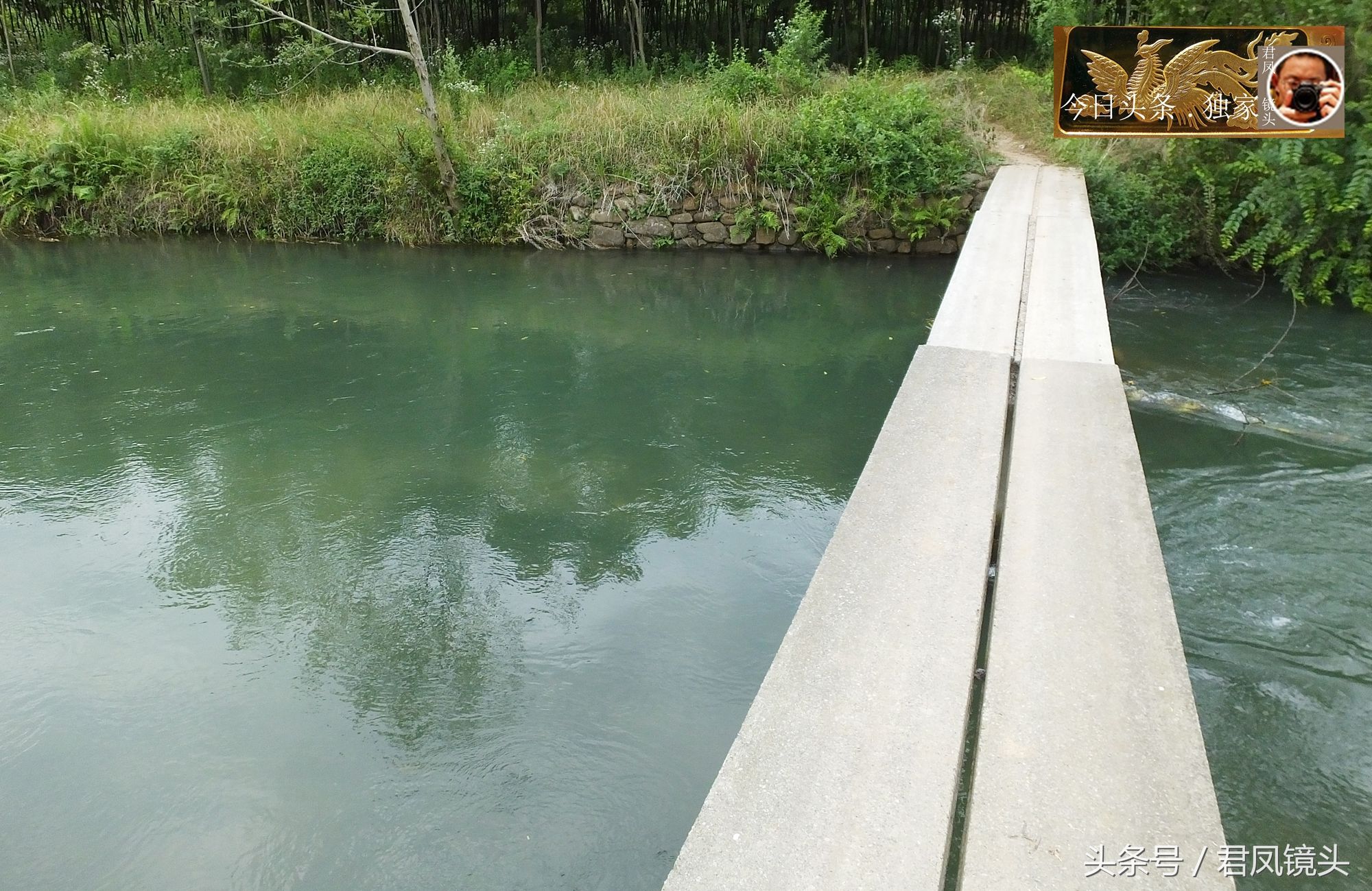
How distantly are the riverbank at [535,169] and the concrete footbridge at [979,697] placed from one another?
259 inches

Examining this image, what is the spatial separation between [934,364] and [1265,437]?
96.9 inches

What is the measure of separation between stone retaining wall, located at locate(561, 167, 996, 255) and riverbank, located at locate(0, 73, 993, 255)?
2cm

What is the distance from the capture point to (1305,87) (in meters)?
7.15

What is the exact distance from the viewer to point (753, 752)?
204 centimetres

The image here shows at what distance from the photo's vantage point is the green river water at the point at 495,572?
9.75 ft

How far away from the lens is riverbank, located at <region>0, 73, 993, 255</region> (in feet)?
31.7

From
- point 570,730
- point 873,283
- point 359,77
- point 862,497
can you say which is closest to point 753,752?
point 862,497

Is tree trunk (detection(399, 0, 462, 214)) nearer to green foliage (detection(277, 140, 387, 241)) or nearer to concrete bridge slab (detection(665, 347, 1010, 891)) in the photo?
green foliage (detection(277, 140, 387, 241))

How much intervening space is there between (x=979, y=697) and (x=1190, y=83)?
276 inches

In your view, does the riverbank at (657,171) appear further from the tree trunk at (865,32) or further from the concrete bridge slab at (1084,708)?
the concrete bridge slab at (1084,708)

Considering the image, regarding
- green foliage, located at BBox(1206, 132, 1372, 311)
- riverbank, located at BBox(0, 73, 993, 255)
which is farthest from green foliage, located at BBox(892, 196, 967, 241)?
green foliage, located at BBox(1206, 132, 1372, 311)

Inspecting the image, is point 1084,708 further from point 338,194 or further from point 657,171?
point 338,194

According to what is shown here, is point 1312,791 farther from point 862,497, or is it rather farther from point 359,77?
point 359,77

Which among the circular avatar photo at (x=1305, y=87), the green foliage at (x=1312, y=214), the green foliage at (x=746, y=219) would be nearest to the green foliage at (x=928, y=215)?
the green foliage at (x=746, y=219)
